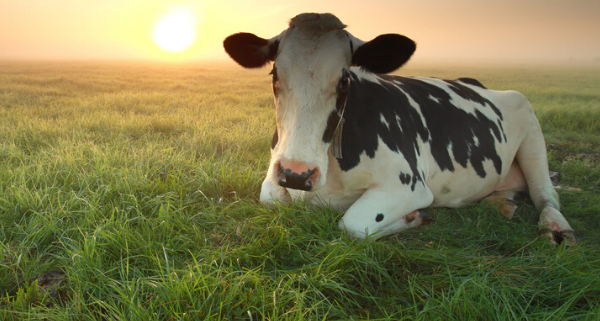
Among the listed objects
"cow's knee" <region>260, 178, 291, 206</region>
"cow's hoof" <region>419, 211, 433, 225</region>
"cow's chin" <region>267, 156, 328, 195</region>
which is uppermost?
"cow's chin" <region>267, 156, 328, 195</region>

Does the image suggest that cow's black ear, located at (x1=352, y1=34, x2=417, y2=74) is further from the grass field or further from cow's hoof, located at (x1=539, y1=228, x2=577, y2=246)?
cow's hoof, located at (x1=539, y1=228, x2=577, y2=246)

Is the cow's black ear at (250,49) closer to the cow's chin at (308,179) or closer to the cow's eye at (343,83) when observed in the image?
the cow's eye at (343,83)

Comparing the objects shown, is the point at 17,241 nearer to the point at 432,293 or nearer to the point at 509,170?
the point at 432,293

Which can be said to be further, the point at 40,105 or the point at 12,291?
the point at 40,105

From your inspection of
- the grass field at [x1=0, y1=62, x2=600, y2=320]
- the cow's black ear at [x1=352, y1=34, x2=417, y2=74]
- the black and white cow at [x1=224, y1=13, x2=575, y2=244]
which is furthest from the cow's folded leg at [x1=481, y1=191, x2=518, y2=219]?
the cow's black ear at [x1=352, y1=34, x2=417, y2=74]

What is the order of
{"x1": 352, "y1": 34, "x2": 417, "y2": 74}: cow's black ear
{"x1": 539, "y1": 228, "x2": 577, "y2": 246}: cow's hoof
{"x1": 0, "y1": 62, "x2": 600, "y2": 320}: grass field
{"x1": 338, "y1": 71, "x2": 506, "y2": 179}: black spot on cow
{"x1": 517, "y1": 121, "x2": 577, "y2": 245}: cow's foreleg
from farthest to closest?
{"x1": 517, "y1": 121, "x2": 577, "y2": 245}: cow's foreleg
{"x1": 539, "y1": 228, "x2": 577, "y2": 246}: cow's hoof
{"x1": 338, "y1": 71, "x2": 506, "y2": 179}: black spot on cow
{"x1": 352, "y1": 34, "x2": 417, "y2": 74}: cow's black ear
{"x1": 0, "y1": 62, "x2": 600, "y2": 320}: grass field

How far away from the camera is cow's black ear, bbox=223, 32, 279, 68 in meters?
2.94

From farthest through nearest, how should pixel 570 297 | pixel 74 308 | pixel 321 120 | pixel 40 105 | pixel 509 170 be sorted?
Answer: pixel 40 105
pixel 509 170
pixel 321 120
pixel 570 297
pixel 74 308

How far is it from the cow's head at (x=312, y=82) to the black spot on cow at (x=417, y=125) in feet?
1.25

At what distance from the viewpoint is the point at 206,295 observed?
2.10m

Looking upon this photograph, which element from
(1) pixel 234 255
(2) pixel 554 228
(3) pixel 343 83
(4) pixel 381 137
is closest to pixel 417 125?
(4) pixel 381 137

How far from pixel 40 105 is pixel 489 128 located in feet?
30.0

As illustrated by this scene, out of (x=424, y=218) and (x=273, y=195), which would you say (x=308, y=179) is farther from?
(x=424, y=218)

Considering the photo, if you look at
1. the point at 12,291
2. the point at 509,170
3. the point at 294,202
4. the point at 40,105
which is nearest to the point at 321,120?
the point at 294,202
